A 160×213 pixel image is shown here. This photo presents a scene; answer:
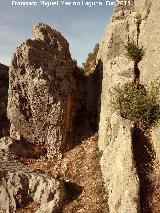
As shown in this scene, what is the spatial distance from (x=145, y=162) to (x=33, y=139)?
1140 cm

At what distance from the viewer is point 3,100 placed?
134ft

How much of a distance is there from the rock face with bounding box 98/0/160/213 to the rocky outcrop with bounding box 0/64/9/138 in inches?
399


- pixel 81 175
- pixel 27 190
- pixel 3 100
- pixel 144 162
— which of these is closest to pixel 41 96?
pixel 81 175

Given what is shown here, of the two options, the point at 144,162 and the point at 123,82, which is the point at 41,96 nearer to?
the point at 123,82

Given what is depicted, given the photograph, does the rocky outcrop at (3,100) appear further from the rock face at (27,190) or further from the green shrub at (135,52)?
the green shrub at (135,52)

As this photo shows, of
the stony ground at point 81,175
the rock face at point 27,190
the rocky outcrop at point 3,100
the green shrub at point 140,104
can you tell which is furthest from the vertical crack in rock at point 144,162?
the rocky outcrop at point 3,100

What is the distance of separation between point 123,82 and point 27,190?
8.82 meters

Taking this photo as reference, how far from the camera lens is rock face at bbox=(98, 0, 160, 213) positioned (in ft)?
61.3

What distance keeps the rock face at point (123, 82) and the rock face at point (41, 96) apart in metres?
2.81

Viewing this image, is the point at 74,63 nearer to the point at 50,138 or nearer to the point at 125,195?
the point at 50,138

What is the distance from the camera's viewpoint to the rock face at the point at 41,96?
2820 centimetres

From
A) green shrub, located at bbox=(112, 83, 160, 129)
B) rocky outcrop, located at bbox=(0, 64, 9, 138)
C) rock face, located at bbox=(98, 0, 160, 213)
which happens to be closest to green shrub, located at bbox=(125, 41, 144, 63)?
rock face, located at bbox=(98, 0, 160, 213)

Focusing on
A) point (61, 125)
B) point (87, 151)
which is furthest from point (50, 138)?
point (87, 151)

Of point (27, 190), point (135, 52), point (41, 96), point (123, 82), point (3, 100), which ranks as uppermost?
point (3, 100)
